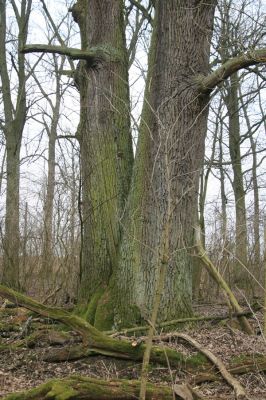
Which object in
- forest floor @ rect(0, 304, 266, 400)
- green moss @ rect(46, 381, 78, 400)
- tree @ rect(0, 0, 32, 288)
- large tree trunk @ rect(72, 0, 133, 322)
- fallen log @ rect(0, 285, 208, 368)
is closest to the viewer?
green moss @ rect(46, 381, 78, 400)

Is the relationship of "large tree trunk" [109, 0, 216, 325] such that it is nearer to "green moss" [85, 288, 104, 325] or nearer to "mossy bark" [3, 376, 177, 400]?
"green moss" [85, 288, 104, 325]

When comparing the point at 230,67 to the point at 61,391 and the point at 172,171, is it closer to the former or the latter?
the point at 172,171

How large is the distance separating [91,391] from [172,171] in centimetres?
289

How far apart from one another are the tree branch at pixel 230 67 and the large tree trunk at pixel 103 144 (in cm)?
111

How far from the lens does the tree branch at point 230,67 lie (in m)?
5.31

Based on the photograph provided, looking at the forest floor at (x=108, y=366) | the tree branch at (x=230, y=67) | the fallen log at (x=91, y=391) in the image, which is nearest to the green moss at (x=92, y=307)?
the forest floor at (x=108, y=366)

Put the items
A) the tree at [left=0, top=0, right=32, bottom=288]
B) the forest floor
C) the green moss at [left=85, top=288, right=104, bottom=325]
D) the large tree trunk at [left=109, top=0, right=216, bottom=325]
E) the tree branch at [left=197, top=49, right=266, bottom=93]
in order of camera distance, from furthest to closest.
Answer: the tree at [left=0, top=0, right=32, bottom=288], the green moss at [left=85, top=288, right=104, bottom=325], the large tree trunk at [left=109, top=0, right=216, bottom=325], the tree branch at [left=197, top=49, right=266, bottom=93], the forest floor

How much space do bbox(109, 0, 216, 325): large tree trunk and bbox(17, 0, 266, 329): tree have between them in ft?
0.04

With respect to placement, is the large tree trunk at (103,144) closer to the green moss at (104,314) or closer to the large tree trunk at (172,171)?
the green moss at (104,314)

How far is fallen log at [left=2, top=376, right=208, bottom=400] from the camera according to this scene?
11.6ft

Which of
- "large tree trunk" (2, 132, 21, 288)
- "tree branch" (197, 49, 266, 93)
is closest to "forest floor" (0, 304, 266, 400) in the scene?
"tree branch" (197, 49, 266, 93)

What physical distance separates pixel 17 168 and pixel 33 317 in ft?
26.3

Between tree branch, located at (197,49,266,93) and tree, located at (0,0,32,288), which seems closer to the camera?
tree branch, located at (197,49,266,93)

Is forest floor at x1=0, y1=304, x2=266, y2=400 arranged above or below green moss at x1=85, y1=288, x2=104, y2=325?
below
